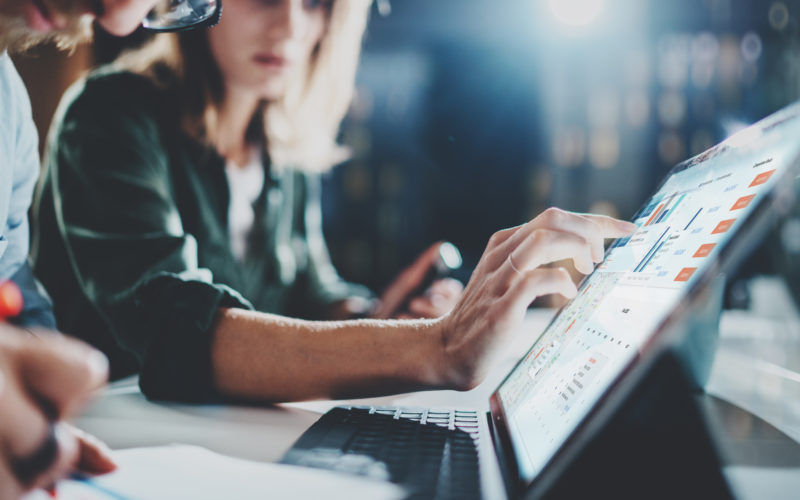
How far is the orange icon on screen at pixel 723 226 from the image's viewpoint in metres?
0.39

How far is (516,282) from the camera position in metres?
0.57

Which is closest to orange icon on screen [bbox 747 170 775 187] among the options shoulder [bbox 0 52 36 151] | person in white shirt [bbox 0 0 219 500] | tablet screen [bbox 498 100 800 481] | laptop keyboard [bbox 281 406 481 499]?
tablet screen [bbox 498 100 800 481]

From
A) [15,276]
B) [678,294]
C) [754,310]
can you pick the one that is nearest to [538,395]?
[678,294]

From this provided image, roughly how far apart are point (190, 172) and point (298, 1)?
→ 0.38 m

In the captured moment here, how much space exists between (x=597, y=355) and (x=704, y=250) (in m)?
0.11

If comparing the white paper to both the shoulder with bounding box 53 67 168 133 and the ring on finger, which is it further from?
the shoulder with bounding box 53 67 168 133

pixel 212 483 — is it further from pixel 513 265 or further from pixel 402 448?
pixel 513 265

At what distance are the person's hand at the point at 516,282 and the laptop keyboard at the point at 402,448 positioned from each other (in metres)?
0.07

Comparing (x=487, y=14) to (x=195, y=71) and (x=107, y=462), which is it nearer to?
(x=195, y=71)

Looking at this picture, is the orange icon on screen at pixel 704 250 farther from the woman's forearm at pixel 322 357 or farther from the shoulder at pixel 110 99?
the shoulder at pixel 110 99

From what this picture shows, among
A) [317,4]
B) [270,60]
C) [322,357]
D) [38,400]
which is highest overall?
[317,4]

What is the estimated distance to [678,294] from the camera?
384mm

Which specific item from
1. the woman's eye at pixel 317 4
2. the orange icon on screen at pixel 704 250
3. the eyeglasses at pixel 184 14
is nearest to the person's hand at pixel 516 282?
the orange icon on screen at pixel 704 250

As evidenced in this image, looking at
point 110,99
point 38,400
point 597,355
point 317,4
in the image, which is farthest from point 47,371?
point 317,4
